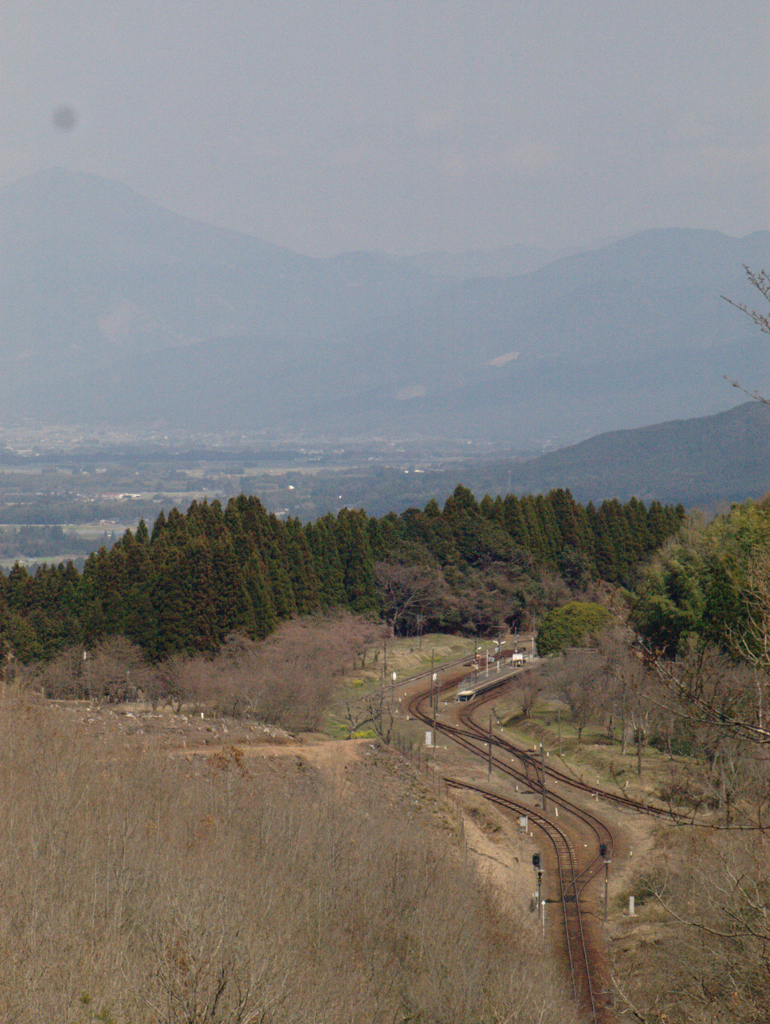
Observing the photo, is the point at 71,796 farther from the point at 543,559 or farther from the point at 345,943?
the point at 543,559

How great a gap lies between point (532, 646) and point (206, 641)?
94.5ft

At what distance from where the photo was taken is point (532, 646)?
7944 centimetres

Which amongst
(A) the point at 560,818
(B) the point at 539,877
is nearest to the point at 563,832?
(A) the point at 560,818

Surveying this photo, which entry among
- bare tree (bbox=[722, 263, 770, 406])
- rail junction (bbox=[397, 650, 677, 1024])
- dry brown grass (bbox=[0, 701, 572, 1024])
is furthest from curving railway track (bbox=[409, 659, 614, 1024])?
bare tree (bbox=[722, 263, 770, 406])

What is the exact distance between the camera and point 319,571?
75438 mm

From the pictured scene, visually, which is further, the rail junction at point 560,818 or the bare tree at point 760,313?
the rail junction at point 560,818

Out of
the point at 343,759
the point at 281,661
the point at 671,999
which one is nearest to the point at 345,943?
the point at 671,999

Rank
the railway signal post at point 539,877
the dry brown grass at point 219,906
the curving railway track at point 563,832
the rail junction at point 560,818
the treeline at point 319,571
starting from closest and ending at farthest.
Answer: the dry brown grass at point 219,906 → the curving railway track at point 563,832 → the rail junction at point 560,818 → the railway signal post at point 539,877 → the treeline at point 319,571

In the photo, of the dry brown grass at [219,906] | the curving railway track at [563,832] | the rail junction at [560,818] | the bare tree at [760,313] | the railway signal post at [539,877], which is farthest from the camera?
the railway signal post at [539,877]

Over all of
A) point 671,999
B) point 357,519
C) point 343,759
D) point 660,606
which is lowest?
point 671,999

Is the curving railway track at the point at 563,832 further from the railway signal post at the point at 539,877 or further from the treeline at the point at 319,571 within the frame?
the treeline at the point at 319,571

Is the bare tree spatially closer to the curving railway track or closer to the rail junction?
the rail junction

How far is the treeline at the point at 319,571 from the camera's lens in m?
60.1

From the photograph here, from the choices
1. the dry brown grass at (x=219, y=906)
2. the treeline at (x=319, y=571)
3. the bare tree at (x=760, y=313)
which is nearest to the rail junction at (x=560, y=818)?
the dry brown grass at (x=219, y=906)
